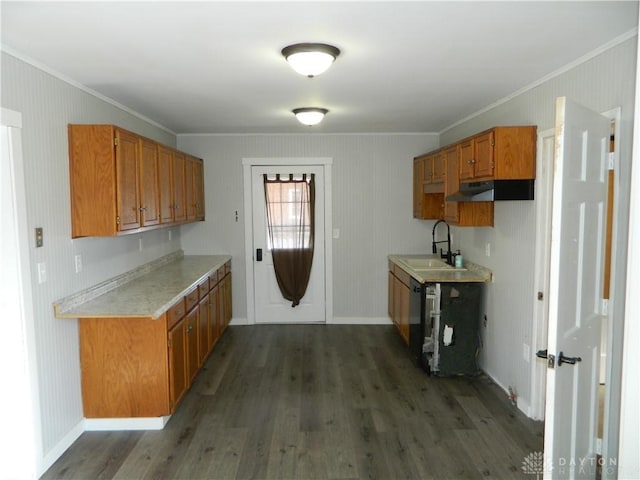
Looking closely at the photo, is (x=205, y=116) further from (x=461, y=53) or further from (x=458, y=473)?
(x=458, y=473)

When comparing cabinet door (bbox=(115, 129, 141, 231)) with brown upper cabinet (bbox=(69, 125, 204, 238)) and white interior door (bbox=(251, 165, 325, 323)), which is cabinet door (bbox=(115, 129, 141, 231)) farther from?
white interior door (bbox=(251, 165, 325, 323))

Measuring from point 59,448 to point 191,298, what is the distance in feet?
4.71

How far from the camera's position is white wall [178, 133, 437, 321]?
5.74m

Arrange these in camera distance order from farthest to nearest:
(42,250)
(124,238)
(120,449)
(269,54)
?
(124,238) → (120,449) → (42,250) → (269,54)

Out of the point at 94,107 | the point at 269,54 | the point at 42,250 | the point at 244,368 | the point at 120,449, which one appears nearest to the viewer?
the point at 269,54

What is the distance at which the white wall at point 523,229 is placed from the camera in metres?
2.42

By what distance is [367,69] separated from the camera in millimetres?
2912

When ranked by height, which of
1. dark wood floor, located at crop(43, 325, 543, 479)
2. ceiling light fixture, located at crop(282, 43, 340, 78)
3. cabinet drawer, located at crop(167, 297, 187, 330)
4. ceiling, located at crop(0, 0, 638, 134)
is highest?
ceiling, located at crop(0, 0, 638, 134)

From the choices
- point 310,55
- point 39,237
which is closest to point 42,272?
point 39,237

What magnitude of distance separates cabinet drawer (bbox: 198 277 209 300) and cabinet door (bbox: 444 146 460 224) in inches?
94.7

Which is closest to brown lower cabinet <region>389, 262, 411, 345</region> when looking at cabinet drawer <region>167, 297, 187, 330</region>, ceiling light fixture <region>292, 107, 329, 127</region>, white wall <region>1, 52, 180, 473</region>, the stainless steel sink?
the stainless steel sink

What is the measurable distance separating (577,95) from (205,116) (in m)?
3.17

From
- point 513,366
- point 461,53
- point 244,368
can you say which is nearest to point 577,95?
point 461,53

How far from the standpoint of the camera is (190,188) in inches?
200
